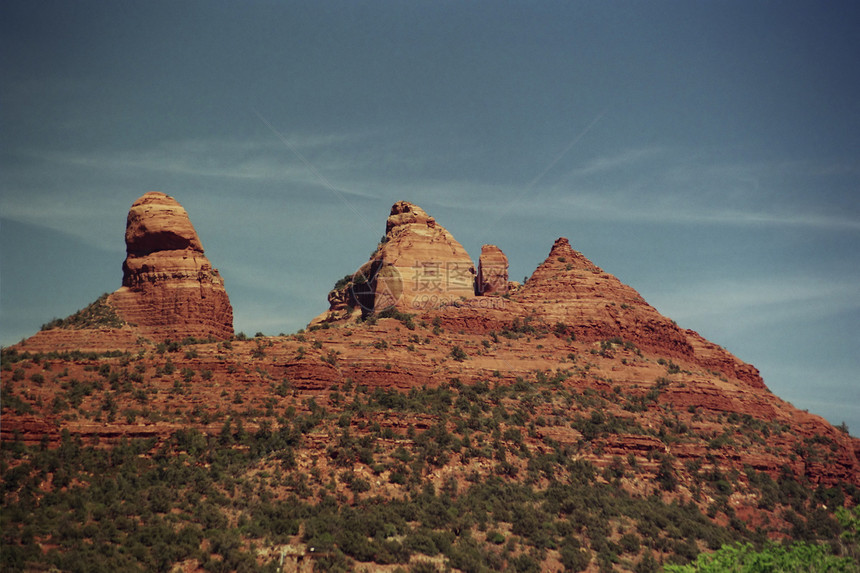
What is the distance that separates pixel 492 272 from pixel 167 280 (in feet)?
108

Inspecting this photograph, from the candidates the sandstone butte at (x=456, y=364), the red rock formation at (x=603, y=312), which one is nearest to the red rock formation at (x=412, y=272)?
the sandstone butte at (x=456, y=364)

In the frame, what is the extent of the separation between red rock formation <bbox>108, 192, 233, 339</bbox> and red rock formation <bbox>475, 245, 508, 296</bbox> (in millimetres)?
27135

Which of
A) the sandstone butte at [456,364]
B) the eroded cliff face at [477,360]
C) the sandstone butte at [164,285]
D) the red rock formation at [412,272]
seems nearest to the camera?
the sandstone butte at [456,364]

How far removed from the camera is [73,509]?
34.2 metres

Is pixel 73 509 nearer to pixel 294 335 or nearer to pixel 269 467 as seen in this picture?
pixel 269 467

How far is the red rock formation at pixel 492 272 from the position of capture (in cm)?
7644

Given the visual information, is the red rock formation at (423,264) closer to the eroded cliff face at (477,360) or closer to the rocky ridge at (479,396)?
the eroded cliff face at (477,360)

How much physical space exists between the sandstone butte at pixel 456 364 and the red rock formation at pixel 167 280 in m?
0.12

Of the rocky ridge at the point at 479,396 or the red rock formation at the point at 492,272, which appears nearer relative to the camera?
the rocky ridge at the point at 479,396

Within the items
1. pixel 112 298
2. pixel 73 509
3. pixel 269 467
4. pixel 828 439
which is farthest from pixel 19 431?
pixel 828 439

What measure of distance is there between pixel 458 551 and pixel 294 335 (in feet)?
72.6

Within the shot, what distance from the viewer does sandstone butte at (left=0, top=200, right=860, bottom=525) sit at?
147ft

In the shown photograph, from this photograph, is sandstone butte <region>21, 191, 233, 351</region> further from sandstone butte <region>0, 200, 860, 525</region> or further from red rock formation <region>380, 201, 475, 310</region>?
red rock formation <region>380, 201, 475, 310</region>

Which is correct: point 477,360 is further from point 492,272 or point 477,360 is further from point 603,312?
point 492,272
